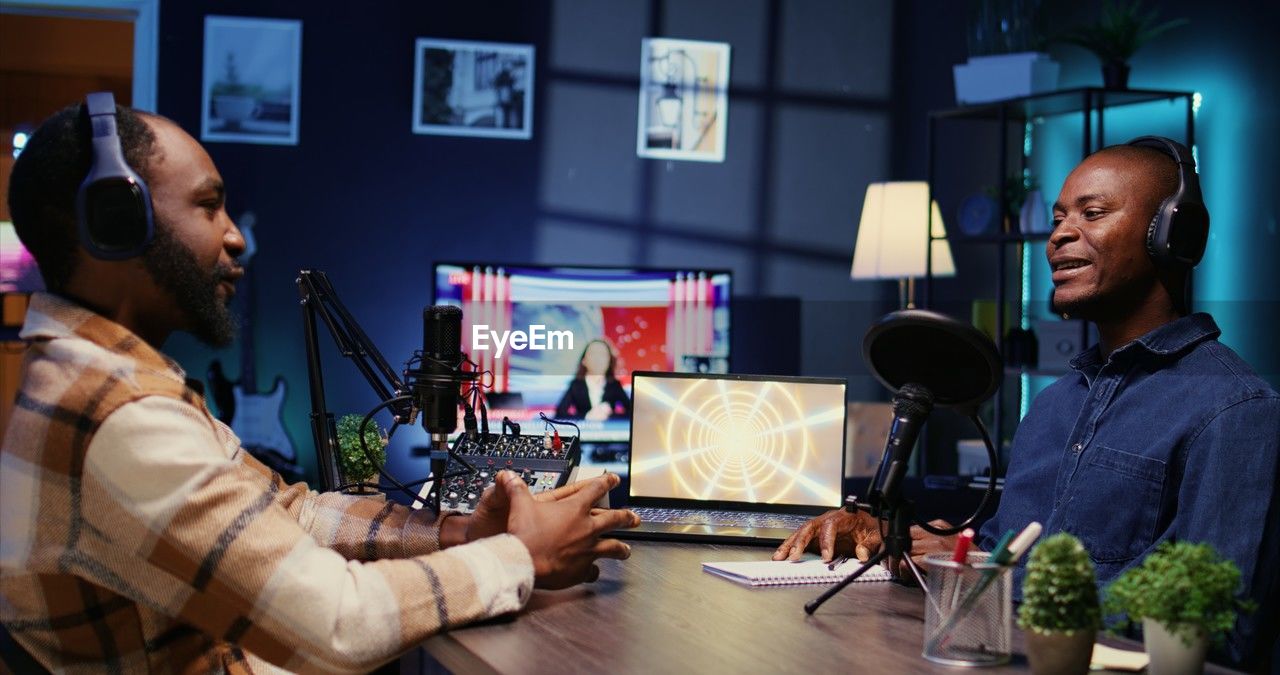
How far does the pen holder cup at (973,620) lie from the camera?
133 cm

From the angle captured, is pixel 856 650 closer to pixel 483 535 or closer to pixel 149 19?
pixel 483 535

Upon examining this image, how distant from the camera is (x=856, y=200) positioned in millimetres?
6191

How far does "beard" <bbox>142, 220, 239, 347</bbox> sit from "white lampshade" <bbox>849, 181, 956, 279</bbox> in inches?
162

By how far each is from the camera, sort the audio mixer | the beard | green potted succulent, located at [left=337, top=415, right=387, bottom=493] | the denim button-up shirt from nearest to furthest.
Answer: the beard → the denim button-up shirt → the audio mixer → green potted succulent, located at [left=337, top=415, right=387, bottom=493]

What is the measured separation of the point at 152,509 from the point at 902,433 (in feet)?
2.73

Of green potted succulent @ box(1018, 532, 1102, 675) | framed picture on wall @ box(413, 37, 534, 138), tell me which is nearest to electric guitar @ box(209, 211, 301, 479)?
framed picture on wall @ box(413, 37, 534, 138)

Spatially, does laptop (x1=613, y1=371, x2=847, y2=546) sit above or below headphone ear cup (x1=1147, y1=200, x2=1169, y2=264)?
below

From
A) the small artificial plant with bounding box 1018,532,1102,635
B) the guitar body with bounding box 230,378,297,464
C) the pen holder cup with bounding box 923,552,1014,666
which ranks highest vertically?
the small artificial plant with bounding box 1018,532,1102,635

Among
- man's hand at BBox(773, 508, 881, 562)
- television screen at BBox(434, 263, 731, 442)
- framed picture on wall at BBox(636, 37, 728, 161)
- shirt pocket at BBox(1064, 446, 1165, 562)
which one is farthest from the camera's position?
framed picture on wall at BBox(636, 37, 728, 161)

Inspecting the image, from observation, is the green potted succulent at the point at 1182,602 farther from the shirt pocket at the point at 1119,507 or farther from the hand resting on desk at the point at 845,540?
the hand resting on desk at the point at 845,540

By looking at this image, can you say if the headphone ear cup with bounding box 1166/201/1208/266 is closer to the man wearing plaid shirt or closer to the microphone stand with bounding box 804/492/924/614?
the microphone stand with bounding box 804/492/924/614

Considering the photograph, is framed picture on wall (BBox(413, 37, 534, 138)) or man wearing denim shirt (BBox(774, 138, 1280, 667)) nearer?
man wearing denim shirt (BBox(774, 138, 1280, 667))

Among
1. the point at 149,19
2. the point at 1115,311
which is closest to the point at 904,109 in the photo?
the point at 149,19

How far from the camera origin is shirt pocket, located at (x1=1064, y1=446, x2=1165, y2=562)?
1.78 m
